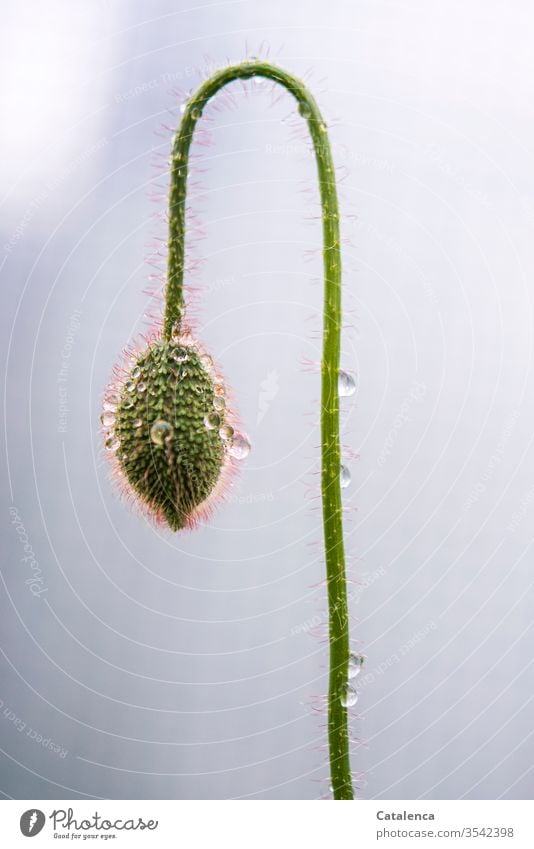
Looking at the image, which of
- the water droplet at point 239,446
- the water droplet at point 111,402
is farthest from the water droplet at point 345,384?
the water droplet at point 111,402

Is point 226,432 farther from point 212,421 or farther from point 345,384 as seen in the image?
point 345,384

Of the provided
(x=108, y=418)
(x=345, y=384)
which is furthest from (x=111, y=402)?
(x=345, y=384)

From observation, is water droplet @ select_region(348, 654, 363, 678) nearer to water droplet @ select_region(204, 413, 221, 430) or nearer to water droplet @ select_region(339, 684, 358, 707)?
water droplet @ select_region(339, 684, 358, 707)

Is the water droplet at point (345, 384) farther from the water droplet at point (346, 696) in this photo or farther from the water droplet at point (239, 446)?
the water droplet at point (346, 696)

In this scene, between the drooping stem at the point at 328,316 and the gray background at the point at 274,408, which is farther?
the gray background at the point at 274,408
